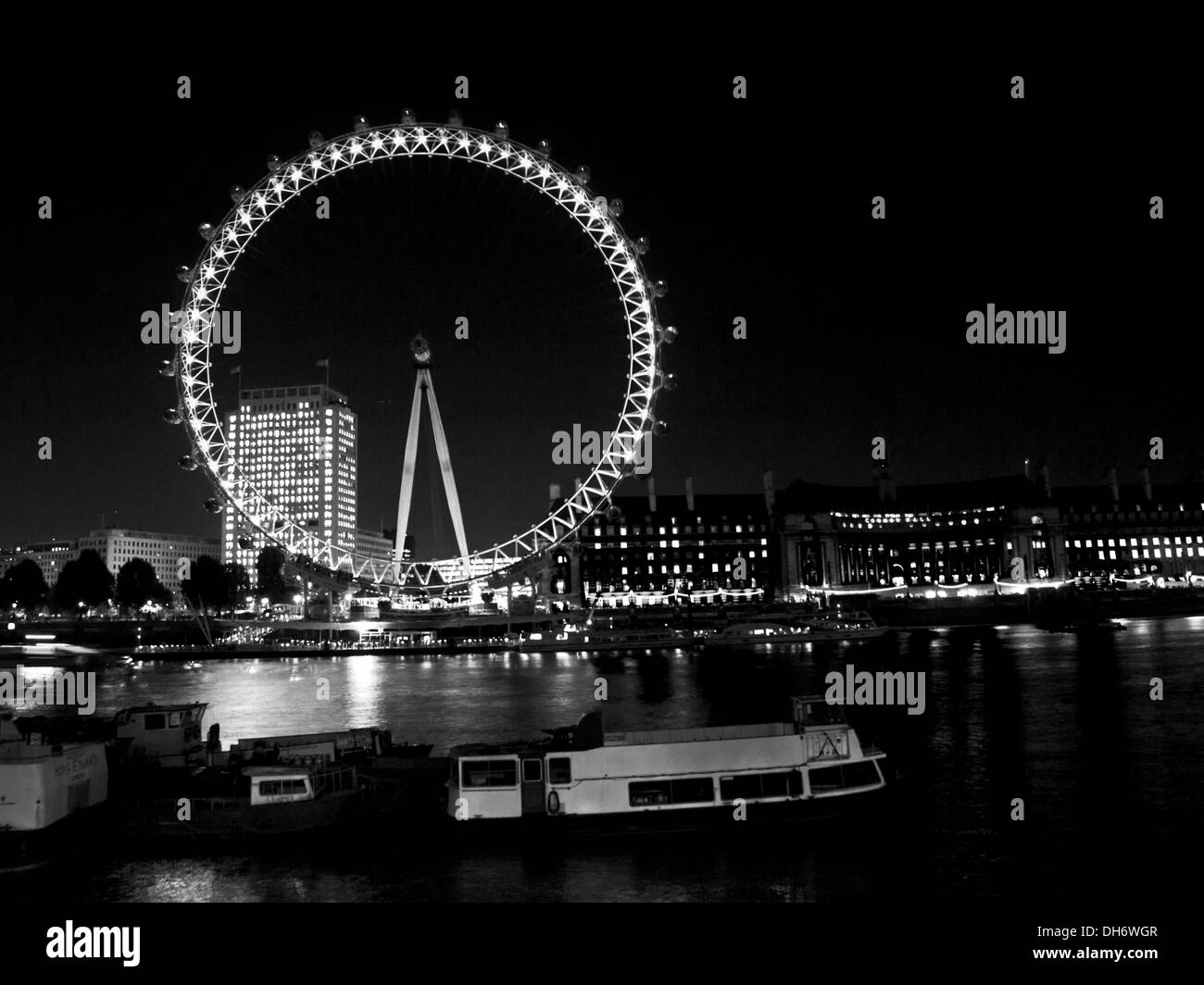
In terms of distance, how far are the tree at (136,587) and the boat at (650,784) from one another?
10131 cm

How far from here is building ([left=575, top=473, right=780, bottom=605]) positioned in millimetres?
123688

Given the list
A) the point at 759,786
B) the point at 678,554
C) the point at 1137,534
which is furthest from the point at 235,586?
the point at 759,786

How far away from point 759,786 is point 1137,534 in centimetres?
12567

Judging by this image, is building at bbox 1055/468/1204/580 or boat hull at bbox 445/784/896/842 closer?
boat hull at bbox 445/784/896/842

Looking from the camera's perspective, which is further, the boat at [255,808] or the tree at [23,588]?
the tree at [23,588]

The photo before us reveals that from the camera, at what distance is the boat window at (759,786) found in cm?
1828

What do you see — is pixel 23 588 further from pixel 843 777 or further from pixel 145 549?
pixel 843 777

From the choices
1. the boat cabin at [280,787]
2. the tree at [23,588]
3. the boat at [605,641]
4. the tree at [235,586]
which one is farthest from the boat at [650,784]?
the tree at [23,588]

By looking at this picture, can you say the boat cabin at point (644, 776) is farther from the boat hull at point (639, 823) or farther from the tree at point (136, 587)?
the tree at point (136, 587)

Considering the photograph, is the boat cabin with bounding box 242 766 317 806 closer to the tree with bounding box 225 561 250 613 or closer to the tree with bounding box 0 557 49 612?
the tree with bounding box 225 561 250 613

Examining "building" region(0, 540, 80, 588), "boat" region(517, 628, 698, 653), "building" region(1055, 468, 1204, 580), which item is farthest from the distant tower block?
"building" region(0, 540, 80, 588)

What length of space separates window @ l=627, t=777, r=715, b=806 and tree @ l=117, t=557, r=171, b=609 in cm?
10319
